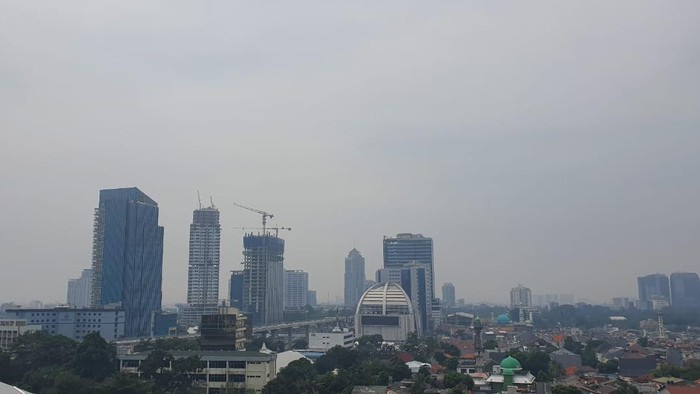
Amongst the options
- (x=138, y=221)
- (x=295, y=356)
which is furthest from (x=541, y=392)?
(x=138, y=221)

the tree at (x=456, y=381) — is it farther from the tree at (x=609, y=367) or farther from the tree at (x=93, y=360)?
the tree at (x=93, y=360)

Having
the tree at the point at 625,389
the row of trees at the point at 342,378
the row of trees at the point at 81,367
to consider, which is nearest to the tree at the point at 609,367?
the tree at the point at 625,389

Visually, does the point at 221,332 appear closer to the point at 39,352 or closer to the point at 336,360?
the point at 336,360

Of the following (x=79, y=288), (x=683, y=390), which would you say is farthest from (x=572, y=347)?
(x=79, y=288)

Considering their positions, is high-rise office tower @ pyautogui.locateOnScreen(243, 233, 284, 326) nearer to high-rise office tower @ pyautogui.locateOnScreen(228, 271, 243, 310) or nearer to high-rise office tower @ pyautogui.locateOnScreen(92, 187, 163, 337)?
high-rise office tower @ pyautogui.locateOnScreen(228, 271, 243, 310)

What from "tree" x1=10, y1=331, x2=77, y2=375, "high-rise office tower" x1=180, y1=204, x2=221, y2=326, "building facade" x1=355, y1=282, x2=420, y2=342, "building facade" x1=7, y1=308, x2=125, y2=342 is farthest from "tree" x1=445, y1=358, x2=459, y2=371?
"high-rise office tower" x1=180, y1=204, x2=221, y2=326

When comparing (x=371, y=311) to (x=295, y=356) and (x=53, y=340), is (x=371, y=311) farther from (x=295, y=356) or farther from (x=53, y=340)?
(x=53, y=340)

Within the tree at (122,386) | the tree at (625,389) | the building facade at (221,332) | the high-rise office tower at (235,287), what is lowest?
the tree at (625,389)
